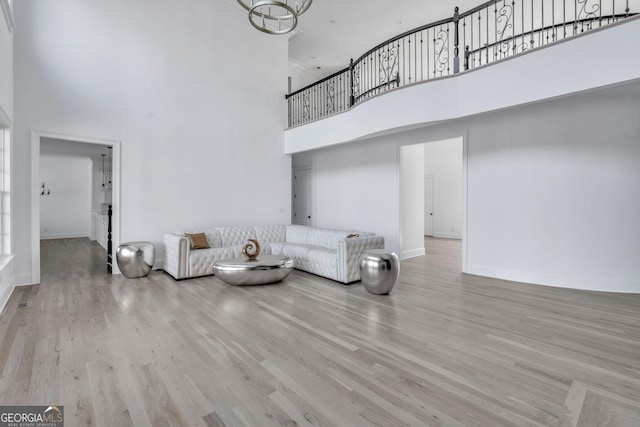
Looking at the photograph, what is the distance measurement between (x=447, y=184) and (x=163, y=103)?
9597 mm

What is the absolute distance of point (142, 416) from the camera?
2.04 metres

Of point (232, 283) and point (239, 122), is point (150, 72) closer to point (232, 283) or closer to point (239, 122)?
point (239, 122)

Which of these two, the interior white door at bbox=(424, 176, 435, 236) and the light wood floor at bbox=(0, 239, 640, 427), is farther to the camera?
the interior white door at bbox=(424, 176, 435, 236)

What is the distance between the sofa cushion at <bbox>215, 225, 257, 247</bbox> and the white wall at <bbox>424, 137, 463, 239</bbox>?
25.1 ft

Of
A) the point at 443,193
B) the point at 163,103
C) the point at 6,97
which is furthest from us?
the point at 443,193

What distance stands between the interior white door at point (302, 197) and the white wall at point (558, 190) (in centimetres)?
407

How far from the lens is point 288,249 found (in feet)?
22.1

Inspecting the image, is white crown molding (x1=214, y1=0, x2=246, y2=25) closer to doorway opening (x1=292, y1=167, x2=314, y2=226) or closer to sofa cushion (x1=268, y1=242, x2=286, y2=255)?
doorway opening (x1=292, y1=167, x2=314, y2=226)

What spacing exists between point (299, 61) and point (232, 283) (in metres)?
8.15

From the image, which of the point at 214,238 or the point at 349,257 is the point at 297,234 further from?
the point at 349,257

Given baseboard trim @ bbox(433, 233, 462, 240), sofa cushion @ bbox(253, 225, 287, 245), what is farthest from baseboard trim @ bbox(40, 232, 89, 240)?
baseboard trim @ bbox(433, 233, 462, 240)

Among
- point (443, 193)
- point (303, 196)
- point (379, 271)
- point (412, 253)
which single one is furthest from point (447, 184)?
point (379, 271)

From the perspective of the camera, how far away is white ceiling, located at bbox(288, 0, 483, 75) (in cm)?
745

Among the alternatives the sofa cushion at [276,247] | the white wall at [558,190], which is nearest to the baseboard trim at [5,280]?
the sofa cushion at [276,247]
